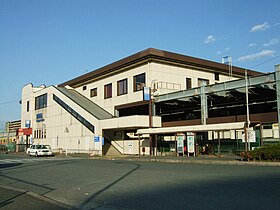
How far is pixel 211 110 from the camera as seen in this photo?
42.9 meters

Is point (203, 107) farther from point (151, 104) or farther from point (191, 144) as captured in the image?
point (151, 104)

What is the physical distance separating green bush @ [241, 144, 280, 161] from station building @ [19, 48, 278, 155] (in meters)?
6.35

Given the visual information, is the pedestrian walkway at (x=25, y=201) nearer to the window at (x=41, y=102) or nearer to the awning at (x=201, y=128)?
the awning at (x=201, y=128)

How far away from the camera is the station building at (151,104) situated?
108 ft

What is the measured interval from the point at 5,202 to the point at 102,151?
103ft

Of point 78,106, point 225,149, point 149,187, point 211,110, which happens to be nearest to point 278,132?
point 225,149

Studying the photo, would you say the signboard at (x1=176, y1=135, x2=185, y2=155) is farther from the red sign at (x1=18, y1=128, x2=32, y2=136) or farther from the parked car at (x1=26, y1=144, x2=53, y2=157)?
the red sign at (x1=18, y1=128, x2=32, y2=136)

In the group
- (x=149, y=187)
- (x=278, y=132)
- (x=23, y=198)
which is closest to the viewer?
(x=23, y=198)

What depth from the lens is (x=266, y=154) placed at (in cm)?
2044

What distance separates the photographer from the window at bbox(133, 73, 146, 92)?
1551 inches

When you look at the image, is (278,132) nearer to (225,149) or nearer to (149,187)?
(225,149)

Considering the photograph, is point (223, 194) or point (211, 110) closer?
point (223, 194)

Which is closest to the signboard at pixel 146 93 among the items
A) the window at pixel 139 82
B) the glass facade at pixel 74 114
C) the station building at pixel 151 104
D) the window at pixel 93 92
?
the station building at pixel 151 104

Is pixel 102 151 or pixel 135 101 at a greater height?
pixel 135 101
